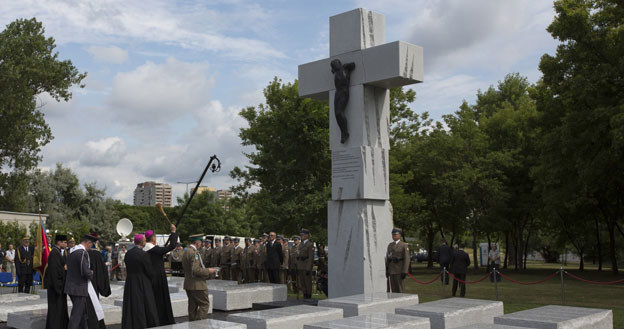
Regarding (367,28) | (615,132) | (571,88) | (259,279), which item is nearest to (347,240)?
(367,28)

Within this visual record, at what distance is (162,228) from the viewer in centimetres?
7644

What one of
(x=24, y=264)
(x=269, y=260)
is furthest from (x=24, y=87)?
(x=269, y=260)

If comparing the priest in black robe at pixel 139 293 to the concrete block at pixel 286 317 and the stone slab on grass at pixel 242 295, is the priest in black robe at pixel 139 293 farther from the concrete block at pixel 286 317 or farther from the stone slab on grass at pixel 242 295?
the stone slab on grass at pixel 242 295

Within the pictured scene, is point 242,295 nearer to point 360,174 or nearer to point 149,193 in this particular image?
point 360,174

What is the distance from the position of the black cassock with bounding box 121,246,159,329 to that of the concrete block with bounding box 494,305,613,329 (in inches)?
216

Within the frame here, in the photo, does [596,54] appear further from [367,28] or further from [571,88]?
[367,28]

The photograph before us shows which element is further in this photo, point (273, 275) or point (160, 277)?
point (273, 275)

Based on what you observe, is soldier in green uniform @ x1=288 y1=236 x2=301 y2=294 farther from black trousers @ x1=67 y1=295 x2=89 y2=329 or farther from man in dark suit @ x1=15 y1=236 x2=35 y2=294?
man in dark suit @ x1=15 y1=236 x2=35 y2=294

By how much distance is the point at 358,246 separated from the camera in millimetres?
12914

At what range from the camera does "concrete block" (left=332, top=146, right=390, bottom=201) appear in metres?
13.0

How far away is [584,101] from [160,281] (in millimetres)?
21066

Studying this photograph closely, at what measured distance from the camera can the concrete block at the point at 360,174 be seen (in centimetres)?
1297

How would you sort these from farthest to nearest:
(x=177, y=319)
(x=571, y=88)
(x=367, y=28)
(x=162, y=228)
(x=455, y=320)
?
(x=162, y=228) < (x=571, y=88) < (x=367, y=28) < (x=177, y=319) < (x=455, y=320)

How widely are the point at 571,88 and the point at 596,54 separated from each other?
199 cm
